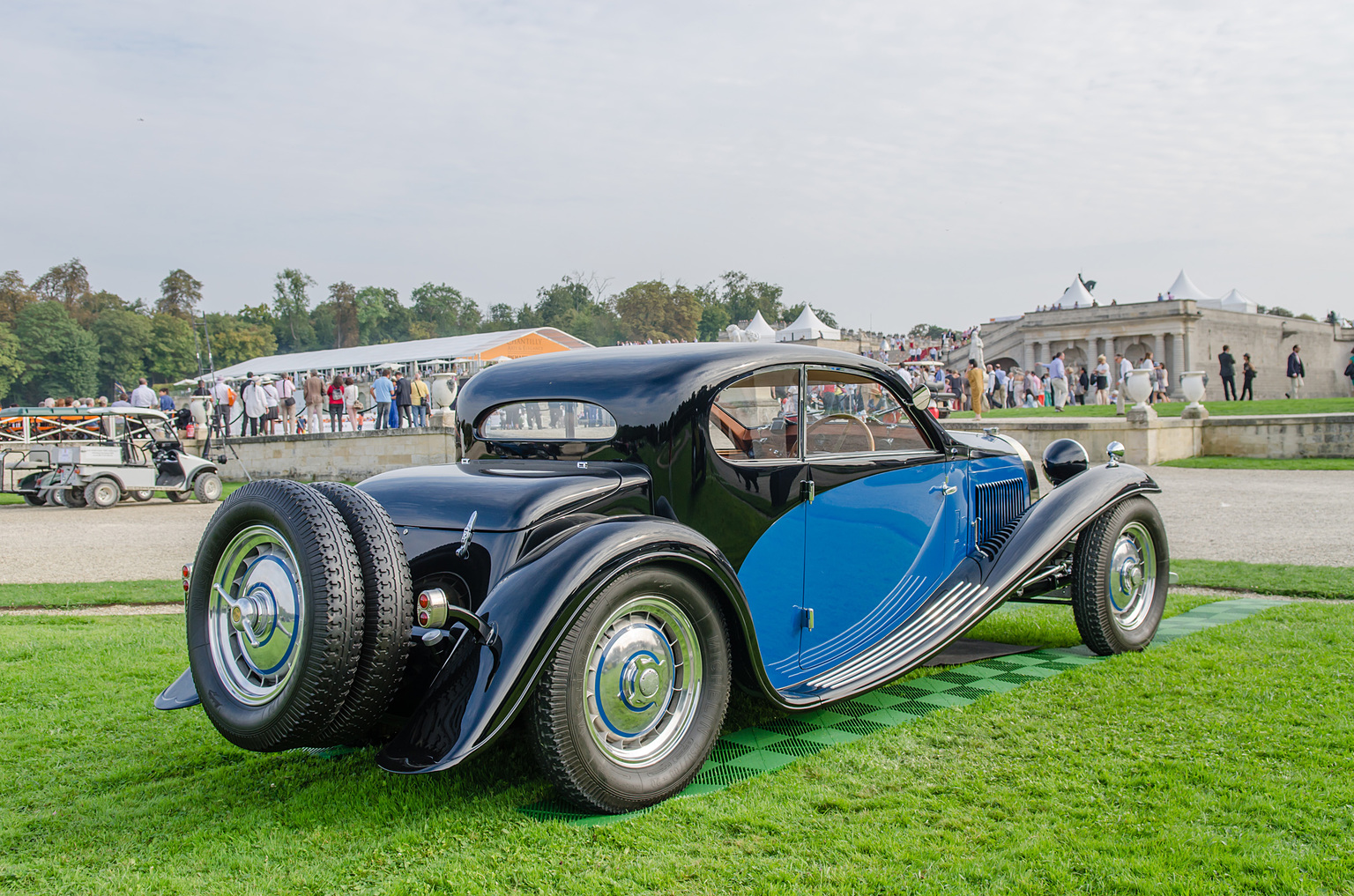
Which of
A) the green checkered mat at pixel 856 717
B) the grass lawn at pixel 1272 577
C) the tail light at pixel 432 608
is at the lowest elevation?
the grass lawn at pixel 1272 577

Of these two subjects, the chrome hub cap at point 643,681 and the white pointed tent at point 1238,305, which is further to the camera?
the white pointed tent at point 1238,305

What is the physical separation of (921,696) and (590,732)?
Answer: 2.07 metres

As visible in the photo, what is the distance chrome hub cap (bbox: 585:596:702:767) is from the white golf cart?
17.9m

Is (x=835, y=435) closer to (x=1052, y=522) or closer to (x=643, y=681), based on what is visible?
(x=1052, y=522)

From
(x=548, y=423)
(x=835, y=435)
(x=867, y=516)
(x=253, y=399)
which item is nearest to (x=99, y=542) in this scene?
(x=548, y=423)

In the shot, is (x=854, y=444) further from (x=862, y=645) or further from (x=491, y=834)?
(x=491, y=834)

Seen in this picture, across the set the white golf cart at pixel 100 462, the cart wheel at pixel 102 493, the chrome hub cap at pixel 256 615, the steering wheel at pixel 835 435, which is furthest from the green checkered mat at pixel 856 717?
the cart wheel at pixel 102 493

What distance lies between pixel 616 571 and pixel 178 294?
112 meters

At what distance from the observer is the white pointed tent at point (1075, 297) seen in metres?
68.1

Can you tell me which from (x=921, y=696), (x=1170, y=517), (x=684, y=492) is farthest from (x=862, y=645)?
(x=1170, y=517)

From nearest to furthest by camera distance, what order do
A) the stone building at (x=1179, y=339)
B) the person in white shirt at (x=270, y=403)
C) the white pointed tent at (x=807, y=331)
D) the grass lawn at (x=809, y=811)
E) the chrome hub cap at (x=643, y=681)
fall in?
the grass lawn at (x=809, y=811) < the chrome hub cap at (x=643, y=681) < the person in white shirt at (x=270, y=403) < the stone building at (x=1179, y=339) < the white pointed tent at (x=807, y=331)

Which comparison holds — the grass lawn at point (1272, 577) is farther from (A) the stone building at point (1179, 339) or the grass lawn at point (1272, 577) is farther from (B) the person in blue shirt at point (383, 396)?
(A) the stone building at point (1179, 339)

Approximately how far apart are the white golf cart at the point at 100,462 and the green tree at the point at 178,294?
89019 millimetres

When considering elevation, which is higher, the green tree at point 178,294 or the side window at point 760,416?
the green tree at point 178,294
